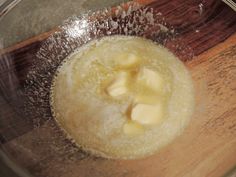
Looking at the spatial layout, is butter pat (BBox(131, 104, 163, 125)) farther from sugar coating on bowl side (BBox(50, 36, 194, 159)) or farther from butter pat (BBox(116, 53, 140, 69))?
butter pat (BBox(116, 53, 140, 69))

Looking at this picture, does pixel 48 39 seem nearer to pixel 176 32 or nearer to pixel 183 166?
pixel 176 32

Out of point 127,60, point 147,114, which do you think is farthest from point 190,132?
point 127,60

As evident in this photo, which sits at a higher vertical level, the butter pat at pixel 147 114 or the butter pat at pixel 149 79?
the butter pat at pixel 149 79

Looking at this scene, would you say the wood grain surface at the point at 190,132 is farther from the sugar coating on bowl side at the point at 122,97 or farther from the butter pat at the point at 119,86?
the butter pat at the point at 119,86

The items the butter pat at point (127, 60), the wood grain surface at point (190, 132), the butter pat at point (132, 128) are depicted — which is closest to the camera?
the wood grain surface at point (190, 132)

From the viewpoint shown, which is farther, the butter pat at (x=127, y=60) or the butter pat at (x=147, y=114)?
the butter pat at (x=127, y=60)

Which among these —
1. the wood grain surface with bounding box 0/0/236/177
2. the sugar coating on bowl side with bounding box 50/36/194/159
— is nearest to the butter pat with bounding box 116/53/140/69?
the sugar coating on bowl side with bounding box 50/36/194/159

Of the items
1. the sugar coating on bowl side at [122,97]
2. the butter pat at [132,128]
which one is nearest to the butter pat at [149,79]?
the sugar coating on bowl side at [122,97]

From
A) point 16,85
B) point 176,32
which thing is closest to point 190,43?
point 176,32

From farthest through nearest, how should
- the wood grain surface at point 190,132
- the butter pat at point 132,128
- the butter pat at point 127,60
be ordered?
the butter pat at point 127,60
the butter pat at point 132,128
the wood grain surface at point 190,132
